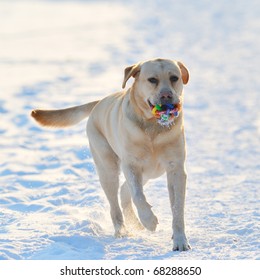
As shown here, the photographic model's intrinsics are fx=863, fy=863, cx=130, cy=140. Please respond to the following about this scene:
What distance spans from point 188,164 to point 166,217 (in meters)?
2.28

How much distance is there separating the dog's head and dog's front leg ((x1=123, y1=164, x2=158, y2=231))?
46 centimetres

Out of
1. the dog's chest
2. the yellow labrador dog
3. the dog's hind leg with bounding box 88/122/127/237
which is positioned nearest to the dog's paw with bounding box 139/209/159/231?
the yellow labrador dog

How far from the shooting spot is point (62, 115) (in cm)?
816

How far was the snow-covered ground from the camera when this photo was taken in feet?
22.7

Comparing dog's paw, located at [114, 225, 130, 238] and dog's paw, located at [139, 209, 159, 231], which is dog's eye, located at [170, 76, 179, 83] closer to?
dog's paw, located at [139, 209, 159, 231]

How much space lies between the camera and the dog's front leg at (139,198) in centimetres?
663

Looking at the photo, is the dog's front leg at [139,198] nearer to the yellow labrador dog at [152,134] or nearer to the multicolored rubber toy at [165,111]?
the yellow labrador dog at [152,134]

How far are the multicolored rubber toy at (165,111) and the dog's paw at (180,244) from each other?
910 millimetres

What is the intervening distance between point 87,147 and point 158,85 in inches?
176

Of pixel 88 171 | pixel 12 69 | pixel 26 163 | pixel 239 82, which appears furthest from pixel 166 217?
pixel 12 69

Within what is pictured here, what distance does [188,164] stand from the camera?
1024 centimetres

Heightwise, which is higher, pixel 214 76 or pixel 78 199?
pixel 214 76

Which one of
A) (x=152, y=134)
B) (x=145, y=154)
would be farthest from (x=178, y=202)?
(x=152, y=134)
